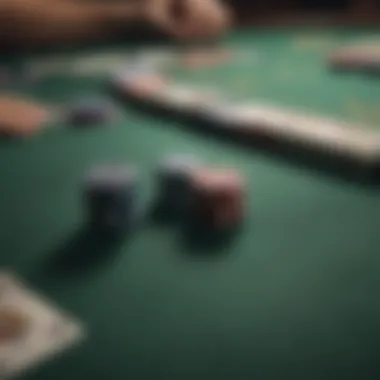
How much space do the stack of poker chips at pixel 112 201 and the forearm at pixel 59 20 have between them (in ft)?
5.46

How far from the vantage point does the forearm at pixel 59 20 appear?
2.71 metres

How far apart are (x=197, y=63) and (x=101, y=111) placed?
0.73 m

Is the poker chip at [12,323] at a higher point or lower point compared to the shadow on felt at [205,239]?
higher

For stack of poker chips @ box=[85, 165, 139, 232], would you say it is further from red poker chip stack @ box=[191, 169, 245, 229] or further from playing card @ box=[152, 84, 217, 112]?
playing card @ box=[152, 84, 217, 112]

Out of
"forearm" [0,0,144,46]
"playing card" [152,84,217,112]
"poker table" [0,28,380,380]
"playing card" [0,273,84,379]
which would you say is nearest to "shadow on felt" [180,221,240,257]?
"poker table" [0,28,380,380]

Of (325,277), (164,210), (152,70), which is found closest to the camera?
(325,277)

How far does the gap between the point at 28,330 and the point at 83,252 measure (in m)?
0.23

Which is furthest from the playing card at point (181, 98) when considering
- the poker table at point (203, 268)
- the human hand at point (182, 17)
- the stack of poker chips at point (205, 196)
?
the human hand at point (182, 17)

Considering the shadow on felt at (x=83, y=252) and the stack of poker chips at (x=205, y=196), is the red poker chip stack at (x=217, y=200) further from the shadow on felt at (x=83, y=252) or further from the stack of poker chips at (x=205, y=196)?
the shadow on felt at (x=83, y=252)

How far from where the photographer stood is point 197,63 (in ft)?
8.20

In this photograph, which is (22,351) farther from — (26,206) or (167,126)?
(167,126)

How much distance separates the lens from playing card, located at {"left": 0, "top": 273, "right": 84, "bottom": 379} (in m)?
0.86

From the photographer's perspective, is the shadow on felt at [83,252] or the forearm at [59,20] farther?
the forearm at [59,20]

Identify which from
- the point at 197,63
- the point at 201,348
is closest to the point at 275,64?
the point at 197,63
